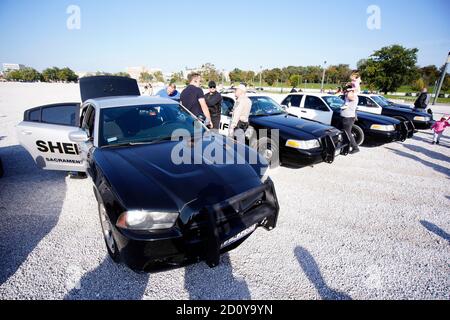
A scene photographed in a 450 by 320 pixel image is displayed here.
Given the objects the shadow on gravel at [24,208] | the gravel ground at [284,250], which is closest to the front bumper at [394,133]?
the gravel ground at [284,250]

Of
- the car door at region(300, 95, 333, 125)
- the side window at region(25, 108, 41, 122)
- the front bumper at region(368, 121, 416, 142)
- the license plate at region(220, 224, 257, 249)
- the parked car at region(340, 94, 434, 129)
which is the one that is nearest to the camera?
the license plate at region(220, 224, 257, 249)

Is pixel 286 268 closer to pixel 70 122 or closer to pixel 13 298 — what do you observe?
pixel 13 298

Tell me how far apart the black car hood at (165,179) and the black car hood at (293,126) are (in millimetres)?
2191

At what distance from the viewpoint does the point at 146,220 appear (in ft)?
5.98

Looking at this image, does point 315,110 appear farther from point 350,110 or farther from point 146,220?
point 146,220

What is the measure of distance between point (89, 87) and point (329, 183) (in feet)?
19.8

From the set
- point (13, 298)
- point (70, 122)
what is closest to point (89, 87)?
point (70, 122)

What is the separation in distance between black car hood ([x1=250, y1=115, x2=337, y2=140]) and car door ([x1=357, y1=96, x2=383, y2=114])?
4.61 metres

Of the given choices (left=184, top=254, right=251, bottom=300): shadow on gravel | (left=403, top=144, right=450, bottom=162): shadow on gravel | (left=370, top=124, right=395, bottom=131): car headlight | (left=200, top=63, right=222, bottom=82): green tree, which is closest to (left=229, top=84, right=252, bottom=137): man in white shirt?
(left=184, top=254, right=251, bottom=300): shadow on gravel

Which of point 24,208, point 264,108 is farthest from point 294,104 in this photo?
point 24,208

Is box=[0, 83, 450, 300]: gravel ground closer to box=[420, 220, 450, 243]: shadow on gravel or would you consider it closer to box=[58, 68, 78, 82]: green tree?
box=[420, 220, 450, 243]: shadow on gravel

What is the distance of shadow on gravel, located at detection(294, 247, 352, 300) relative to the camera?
2030 mm

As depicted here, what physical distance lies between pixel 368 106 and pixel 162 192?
9107 mm

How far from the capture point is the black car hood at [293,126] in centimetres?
441
